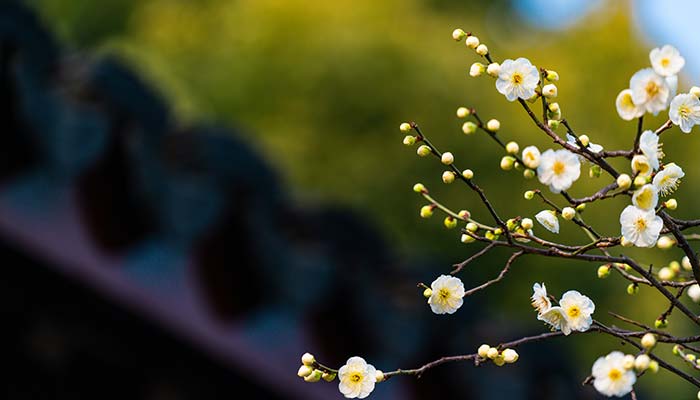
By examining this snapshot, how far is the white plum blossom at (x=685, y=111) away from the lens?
0.69 meters

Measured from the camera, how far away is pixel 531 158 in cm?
66

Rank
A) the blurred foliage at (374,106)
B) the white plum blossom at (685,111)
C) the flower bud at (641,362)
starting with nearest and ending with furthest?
the flower bud at (641,362)
the white plum blossom at (685,111)
the blurred foliage at (374,106)

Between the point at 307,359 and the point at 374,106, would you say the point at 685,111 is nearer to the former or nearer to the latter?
the point at 307,359

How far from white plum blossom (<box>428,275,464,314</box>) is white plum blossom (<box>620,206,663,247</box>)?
12 centimetres

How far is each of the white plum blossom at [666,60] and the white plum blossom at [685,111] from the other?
4 centimetres

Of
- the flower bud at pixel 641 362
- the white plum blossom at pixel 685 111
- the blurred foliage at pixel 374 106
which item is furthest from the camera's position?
the blurred foliage at pixel 374 106

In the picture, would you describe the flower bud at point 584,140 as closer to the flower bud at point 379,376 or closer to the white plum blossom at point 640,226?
the white plum blossom at point 640,226

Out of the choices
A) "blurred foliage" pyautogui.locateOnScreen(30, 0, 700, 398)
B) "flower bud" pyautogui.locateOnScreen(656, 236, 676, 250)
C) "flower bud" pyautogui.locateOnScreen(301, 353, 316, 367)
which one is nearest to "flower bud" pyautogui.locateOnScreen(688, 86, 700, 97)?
"flower bud" pyautogui.locateOnScreen(656, 236, 676, 250)

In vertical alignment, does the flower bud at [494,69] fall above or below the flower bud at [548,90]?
below

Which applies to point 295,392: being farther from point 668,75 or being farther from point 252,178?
point 668,75

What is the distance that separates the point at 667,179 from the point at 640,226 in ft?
0.23

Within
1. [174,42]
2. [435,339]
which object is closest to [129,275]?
[435,339]

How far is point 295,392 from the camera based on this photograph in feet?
5.29

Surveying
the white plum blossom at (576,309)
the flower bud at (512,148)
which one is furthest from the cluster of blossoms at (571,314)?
the flower bud at (512,148)
